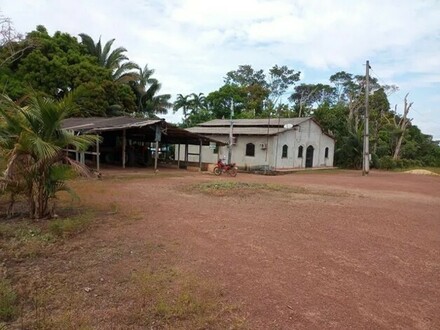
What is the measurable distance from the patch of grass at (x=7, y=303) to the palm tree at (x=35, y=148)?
3.01m

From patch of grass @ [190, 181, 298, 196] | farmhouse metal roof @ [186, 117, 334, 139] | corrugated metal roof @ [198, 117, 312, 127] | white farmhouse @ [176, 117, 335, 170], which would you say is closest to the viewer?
patch of grass @ [190, 181, 298, 196]

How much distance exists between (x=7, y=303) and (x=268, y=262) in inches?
124

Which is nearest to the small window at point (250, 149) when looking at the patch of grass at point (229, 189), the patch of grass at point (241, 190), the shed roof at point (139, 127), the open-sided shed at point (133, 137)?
the open-sided shed at point (133, 137)

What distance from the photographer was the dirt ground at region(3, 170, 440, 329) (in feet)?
12.1

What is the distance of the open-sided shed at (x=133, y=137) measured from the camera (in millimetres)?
18953

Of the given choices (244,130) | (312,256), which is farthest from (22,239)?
(244,130)

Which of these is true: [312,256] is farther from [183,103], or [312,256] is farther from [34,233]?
→ [183,103]

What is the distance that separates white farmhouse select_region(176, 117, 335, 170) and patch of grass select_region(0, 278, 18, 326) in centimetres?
1989

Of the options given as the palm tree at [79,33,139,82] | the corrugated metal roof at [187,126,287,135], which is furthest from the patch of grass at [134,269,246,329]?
the palm tree at [79,33,139,82]

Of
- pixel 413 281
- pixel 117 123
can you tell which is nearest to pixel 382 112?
pixel 117 123

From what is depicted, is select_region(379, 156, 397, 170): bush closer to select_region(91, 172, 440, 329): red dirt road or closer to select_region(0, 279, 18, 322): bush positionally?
select_region(91, 172, 440, 329): red dirt road

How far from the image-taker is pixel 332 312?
12.2 ft

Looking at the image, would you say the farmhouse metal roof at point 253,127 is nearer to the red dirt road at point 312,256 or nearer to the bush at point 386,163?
the bush at point 386,163

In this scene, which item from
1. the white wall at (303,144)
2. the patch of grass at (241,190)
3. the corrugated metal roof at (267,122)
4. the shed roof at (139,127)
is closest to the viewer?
the patch of grass at (241,190)
